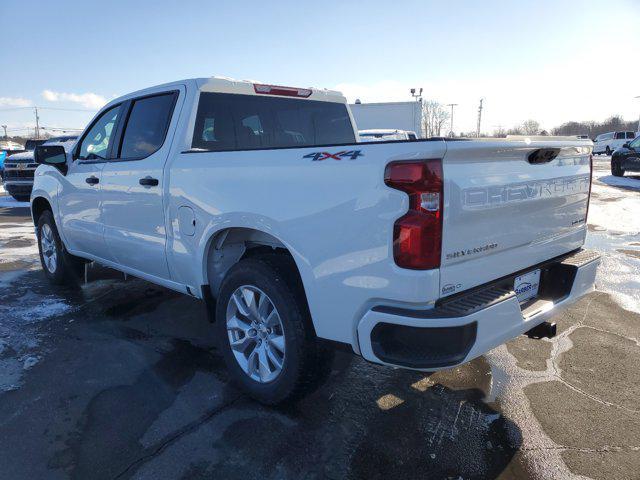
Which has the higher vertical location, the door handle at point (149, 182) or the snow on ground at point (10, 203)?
the door handle at point (149, 182)

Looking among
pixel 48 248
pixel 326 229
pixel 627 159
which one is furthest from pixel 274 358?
pixel 627 159

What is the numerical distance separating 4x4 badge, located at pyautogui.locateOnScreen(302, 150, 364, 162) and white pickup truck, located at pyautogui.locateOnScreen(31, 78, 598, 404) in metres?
0.01

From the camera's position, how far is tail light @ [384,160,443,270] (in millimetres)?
2199

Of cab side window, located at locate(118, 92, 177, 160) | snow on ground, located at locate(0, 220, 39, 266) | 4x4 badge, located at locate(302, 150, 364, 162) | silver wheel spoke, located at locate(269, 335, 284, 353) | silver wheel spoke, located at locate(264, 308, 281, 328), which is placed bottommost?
snow on ground, located at locate(0, 220, 39, 266)

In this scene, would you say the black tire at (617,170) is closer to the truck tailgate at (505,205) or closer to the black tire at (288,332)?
the truck tailgate at (505,205)

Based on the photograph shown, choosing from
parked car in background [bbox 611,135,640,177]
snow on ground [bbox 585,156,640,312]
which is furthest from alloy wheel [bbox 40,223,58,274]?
parked car in background [bbox 611,135,640,177]

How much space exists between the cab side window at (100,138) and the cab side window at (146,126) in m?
0.31

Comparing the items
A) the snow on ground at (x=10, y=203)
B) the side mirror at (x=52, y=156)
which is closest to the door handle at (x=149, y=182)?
the side mirror at (x=52, y=156)

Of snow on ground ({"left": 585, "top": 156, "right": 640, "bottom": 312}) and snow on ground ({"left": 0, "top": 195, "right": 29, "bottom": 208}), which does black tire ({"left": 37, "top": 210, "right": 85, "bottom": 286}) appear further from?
snow on ground ({"left": 0, "top": 195, "right": 29, "bottom": 208})

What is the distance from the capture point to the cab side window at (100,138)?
4582 mm

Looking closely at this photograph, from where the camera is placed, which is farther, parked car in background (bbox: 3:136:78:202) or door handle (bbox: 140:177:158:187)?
parked car in background (bbox: 3:136:78:202)

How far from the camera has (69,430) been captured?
2916mm

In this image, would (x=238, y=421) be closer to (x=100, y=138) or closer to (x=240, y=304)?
(x=240, y=304)

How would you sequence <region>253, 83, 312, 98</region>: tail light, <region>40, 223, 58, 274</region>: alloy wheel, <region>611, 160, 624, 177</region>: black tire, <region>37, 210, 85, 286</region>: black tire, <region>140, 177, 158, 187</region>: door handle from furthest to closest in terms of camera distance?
<region>611, 160, 624, 177</region>: black tire → <region>40, 223, 58, 274</region>: alloy wheel → <region>37, 210, 85, 286</region>: black tire → <region>253, 83, 312, 98</region>: tail light → <region>140, 177, 158, 187</region>: door handle
